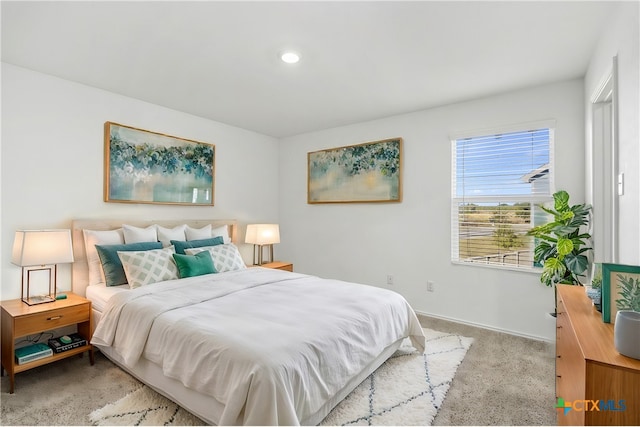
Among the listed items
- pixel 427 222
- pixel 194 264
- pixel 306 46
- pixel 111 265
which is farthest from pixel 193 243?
pixel 427 222

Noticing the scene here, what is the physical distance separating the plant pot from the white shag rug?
4.13 feet

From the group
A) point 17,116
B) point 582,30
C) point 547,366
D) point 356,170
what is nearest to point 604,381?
point 547,366

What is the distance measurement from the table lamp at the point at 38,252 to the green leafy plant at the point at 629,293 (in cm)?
350

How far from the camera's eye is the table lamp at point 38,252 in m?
2.41

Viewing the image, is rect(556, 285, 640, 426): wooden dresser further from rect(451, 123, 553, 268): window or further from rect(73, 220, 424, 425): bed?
rect(451, 123, 553, 268): window

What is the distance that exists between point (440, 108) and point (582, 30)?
1619 mm

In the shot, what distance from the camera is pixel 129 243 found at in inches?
123

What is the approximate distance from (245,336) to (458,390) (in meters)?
1.60

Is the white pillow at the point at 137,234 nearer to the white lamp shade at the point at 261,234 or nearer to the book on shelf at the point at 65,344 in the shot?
the book on shelf at the point at 65,344

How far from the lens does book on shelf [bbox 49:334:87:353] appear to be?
249 centimetres

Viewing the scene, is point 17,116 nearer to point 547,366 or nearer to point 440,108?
point 440,108

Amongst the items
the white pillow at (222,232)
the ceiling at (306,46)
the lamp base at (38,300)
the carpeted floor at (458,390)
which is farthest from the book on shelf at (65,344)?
the ceiling at (306,46)

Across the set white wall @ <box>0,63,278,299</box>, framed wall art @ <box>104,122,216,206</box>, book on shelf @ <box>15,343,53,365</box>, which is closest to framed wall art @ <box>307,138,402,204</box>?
framed wall art @ <box>104,122,216,206</box>

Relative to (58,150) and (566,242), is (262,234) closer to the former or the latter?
(58,150)
